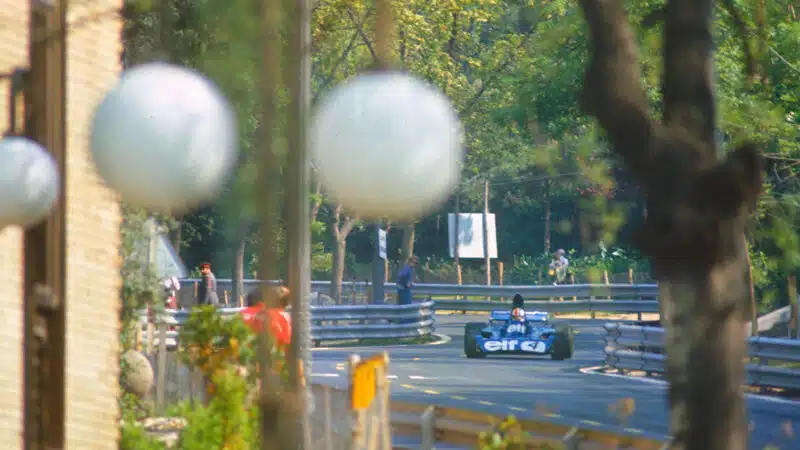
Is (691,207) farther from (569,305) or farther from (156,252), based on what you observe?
(569,305)

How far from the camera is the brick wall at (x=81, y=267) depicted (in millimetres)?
7801

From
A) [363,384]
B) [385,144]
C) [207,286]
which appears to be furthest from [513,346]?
[385,144]

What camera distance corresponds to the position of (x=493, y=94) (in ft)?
127

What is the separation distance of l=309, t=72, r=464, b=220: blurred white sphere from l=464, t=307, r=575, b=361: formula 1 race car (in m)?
21.0

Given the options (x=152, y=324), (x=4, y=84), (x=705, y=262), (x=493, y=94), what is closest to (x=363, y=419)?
(x=4, y=84)

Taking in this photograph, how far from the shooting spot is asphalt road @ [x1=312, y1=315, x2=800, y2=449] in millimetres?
15992

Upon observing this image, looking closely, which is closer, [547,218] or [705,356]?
[705,356]

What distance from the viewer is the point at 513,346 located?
81.1ft

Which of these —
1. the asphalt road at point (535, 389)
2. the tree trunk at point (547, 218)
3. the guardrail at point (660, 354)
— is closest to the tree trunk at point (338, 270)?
the asphalt road at point (535, 389)

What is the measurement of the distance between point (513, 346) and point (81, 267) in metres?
17.1

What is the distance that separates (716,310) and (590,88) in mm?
774

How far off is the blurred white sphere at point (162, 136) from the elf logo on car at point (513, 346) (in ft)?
68.5

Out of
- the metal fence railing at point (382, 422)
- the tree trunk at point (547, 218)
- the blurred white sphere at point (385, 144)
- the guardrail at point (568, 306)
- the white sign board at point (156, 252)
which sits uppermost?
the tree trunk at point (547, 218)

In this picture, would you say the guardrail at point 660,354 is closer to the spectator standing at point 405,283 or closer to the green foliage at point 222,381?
the spectator standing at point 405,283
